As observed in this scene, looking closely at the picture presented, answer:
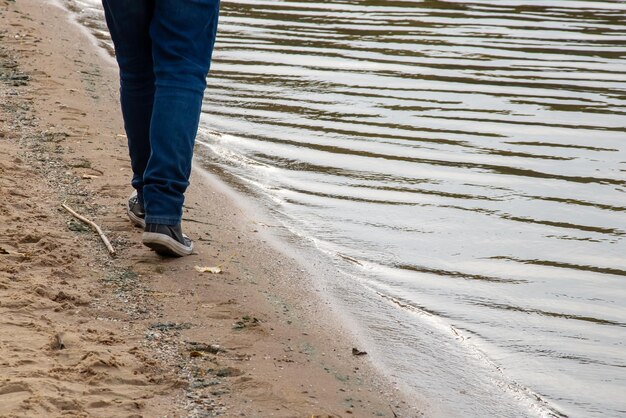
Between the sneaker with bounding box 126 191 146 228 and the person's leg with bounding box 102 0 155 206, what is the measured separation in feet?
0.11

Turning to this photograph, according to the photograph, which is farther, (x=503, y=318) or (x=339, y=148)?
(x=339, y=148)

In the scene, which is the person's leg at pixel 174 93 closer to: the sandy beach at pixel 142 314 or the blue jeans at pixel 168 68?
the blue jeans at pixel 168 68

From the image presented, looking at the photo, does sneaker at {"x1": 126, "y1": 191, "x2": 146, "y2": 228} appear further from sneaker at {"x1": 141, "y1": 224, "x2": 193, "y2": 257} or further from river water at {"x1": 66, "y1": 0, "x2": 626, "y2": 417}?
river water at {"x1": 66, "y1": 0, "x2": 626, "y2": 417}

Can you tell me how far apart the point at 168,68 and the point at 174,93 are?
0.10 meters

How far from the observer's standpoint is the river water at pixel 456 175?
414 cm

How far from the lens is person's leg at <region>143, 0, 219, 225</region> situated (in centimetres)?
412

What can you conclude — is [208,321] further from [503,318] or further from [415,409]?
[503,318]

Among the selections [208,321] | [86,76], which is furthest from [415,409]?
[86,76]

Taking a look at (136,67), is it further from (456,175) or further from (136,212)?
(456,175)

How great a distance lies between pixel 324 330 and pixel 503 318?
0.83 m

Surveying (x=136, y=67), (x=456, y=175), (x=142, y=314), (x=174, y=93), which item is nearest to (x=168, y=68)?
(x=174, y=93)

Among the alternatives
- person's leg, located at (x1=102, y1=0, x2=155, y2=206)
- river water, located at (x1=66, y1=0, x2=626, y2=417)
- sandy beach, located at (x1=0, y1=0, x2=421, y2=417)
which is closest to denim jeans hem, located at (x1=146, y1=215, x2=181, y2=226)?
sandy beach, located at (x1=0, y1=0, x2=421, y2=417)

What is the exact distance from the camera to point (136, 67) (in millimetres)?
4379

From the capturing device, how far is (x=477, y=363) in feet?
13.3
